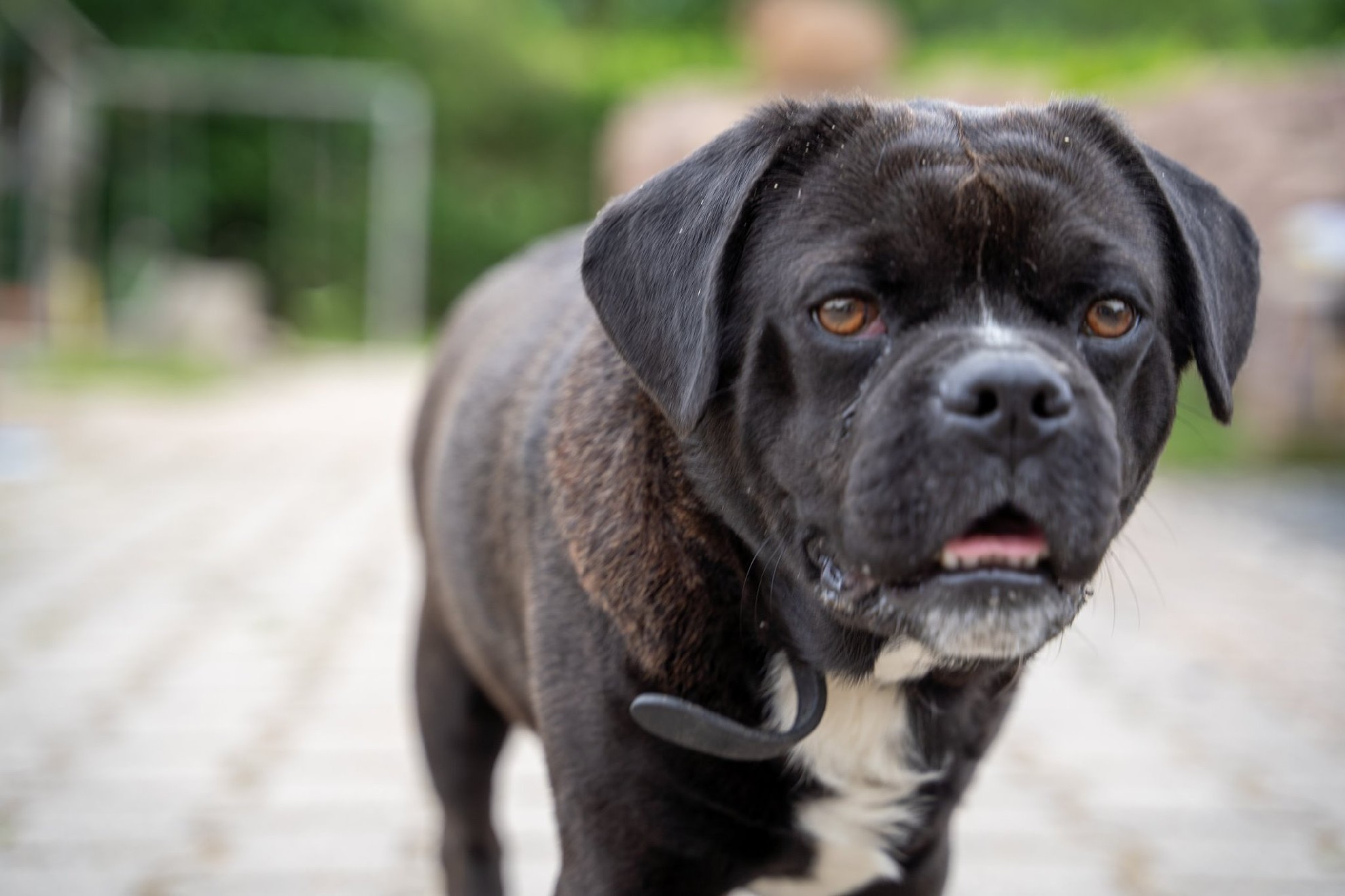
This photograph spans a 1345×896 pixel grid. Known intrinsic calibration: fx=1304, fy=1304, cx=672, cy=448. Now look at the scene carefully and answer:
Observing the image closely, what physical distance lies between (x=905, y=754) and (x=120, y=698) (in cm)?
311

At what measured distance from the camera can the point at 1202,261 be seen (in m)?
2.21

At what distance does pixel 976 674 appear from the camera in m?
2.28

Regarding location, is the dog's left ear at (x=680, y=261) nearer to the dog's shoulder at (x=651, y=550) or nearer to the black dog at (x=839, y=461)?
the black dog at (x=839, y=461)

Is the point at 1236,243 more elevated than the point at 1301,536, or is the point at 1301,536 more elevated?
the point at 1236,243

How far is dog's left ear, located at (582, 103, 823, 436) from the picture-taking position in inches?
81.8

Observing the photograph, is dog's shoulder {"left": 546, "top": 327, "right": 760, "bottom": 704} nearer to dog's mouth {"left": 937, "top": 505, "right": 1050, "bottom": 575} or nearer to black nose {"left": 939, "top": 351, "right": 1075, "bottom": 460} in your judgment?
dog's mouth {"left": 937, "top": 505, "right": 1050, "bottom": 575}

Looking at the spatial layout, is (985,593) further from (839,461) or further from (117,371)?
(117,371)

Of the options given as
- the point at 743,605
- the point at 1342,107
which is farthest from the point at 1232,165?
the point at 743,605

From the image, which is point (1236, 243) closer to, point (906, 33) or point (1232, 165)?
point (1232, 165)

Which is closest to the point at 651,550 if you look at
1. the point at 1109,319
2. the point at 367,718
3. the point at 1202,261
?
the point at 1109,319

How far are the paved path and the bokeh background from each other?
0.7 inches

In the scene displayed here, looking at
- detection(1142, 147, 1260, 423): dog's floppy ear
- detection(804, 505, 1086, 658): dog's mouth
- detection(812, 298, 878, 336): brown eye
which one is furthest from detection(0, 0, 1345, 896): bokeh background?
detection(812, 298, 878, 336): brown eye

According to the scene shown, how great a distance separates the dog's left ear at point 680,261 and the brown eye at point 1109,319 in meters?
0.58

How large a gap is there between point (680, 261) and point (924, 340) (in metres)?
0.43
